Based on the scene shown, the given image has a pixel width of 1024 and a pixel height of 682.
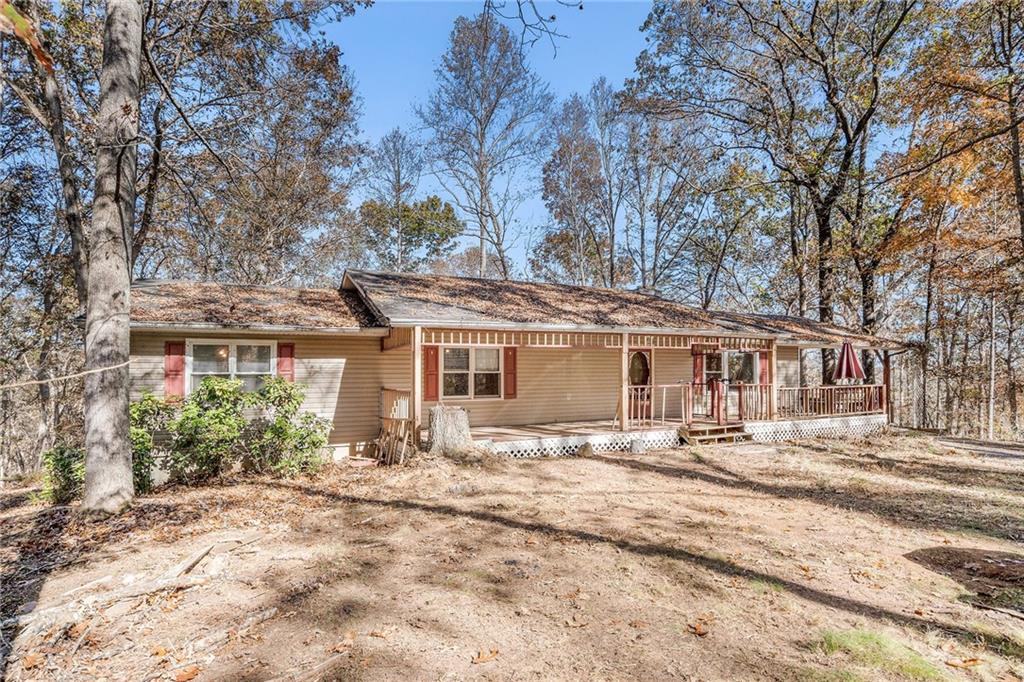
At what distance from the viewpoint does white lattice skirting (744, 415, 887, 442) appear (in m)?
13.2

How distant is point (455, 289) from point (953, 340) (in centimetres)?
2216

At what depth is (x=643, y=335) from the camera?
39.9 feet

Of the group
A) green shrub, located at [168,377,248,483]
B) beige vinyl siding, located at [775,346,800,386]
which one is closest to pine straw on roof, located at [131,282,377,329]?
green shrub, located at [168,377,248,483]

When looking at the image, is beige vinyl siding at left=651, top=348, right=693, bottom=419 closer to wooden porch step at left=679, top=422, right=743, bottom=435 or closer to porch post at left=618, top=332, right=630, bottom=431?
wooden porch step at left=679, top=422, right=743, bottom=435

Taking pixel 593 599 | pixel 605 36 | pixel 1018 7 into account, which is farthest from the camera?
pixel 1018 7

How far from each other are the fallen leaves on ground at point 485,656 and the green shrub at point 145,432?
630 centimetres

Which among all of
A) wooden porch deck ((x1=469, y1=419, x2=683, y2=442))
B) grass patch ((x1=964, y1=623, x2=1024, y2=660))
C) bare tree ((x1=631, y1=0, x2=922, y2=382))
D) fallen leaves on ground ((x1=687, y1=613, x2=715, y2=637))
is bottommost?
grass patch ((x1=964, y1=623, x2=1024, y2=660))

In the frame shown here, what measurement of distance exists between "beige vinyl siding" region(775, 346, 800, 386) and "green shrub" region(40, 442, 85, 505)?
57.8ft

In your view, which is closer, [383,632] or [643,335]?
[383,632]

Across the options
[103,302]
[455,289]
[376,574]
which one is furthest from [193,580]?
[455,289]

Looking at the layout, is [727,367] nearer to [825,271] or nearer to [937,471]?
[937,471]

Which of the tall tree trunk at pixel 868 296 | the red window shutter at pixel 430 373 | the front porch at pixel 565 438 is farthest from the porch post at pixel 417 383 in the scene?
the tall tree trunk at pixel 868 296

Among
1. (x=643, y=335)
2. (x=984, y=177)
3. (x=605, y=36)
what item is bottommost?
(x=643, y=335)

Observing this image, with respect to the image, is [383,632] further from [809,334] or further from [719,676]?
[809,334]
